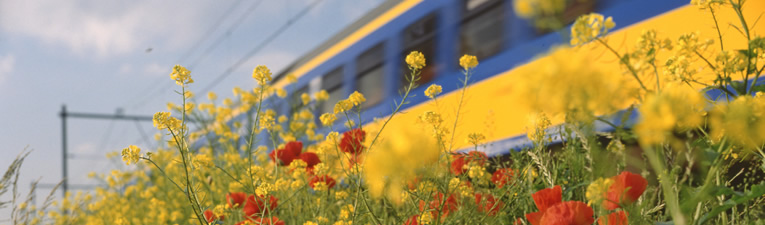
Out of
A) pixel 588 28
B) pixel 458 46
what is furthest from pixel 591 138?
pixel 458 46

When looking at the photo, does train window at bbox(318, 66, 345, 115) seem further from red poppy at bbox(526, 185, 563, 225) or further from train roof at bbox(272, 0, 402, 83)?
red poppy at bbox(526, 185, 563, 225)

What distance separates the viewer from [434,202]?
1294mm

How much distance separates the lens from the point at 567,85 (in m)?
0.45

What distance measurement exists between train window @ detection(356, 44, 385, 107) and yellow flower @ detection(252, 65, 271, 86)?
4450 mm

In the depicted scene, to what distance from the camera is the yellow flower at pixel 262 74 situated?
139 centimetres

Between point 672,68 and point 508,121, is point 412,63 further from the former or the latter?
point 508,121

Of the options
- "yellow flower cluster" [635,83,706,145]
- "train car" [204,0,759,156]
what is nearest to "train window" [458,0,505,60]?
"train car" [204,0,759,156]

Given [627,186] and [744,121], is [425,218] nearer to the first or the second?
[627,186]

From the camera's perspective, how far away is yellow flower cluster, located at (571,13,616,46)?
62 centimetres

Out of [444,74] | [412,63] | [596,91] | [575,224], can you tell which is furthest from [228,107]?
[596,91]

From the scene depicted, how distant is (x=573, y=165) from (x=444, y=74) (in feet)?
11.6

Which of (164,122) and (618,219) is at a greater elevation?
(164,122)

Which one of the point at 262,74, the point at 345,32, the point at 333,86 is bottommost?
the point at 262,74

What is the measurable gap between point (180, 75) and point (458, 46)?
151 inches
